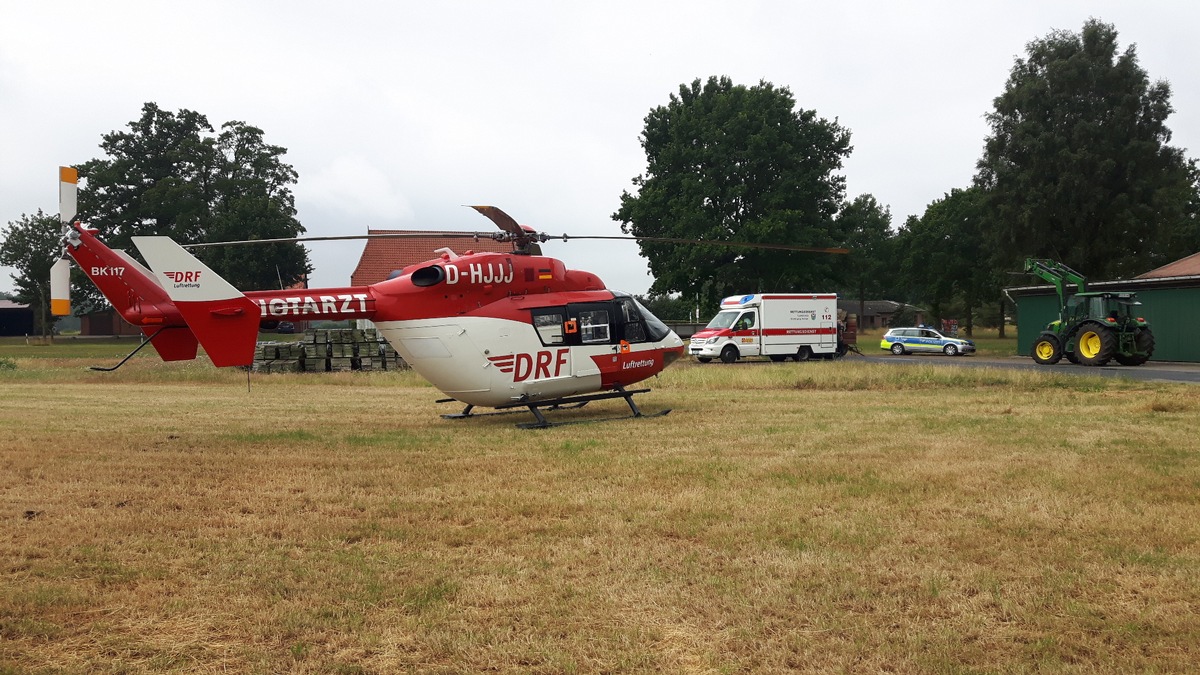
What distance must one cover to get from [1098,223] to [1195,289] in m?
10.3

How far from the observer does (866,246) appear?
73812 mm

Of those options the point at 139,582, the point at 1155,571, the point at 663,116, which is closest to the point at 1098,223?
the point at 663,116

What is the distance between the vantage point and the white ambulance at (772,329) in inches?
1232

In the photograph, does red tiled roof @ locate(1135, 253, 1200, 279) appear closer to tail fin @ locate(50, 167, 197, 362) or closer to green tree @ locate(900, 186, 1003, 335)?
green tree @ locate(900, 186, 1003, 335)

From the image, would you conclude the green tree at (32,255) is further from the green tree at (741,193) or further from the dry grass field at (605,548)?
the dry grass field at (605,548)

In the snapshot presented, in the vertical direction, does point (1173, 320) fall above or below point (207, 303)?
below

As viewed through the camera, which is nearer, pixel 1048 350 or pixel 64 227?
pixel 64 227

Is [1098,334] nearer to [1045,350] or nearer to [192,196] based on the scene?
[1045,350]

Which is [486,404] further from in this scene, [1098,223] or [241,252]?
[241,252]

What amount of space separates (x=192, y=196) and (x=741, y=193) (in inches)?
1322

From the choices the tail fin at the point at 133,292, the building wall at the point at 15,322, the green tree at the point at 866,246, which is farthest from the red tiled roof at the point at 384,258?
the building wall at the point at 15,322

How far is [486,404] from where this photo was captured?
12336 millimetres

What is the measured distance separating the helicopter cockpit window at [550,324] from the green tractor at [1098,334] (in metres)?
20.2

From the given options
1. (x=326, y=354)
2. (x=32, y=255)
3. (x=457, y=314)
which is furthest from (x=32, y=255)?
(x=457, y=314)
